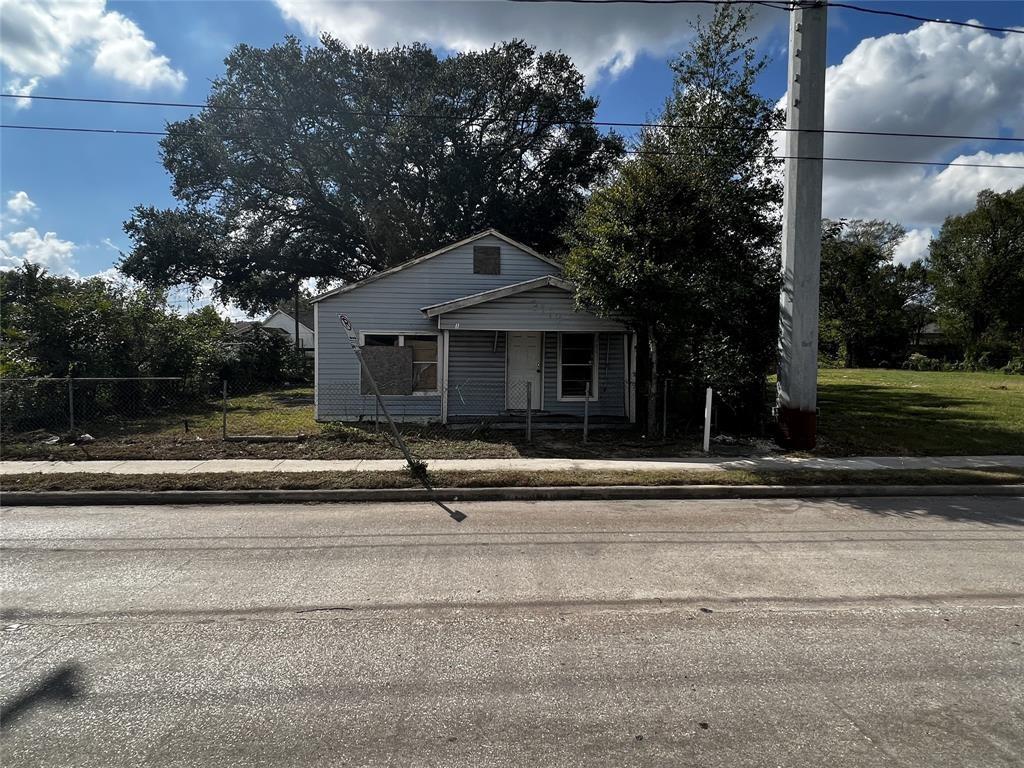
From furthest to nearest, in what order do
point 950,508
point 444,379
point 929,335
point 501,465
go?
point 929,335, point 444,379, point 501,465, point 950,508

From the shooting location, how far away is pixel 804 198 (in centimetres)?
1045

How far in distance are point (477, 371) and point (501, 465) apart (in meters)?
5.66

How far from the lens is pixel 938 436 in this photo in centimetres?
1241

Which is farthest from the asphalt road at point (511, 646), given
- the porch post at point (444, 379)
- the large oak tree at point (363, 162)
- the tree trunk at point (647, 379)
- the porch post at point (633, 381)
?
the large oak tree at point (363, 162)

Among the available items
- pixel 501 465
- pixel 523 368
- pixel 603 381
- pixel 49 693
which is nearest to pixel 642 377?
pixel 603 381

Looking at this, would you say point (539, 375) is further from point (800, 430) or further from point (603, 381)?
point (800, 430)

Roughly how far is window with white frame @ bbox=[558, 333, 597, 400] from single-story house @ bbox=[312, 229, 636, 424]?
26 mm

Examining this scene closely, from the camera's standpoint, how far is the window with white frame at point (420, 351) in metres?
14.6

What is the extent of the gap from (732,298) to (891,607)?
8090mm

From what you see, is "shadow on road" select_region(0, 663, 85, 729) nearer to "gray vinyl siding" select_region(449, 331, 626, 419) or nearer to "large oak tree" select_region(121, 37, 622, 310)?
"gray vinyl siding" select_region(449, 331, 626, 419)

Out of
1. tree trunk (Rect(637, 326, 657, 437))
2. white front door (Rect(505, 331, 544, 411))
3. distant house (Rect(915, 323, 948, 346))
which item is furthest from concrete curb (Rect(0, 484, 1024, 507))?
distant house (Rect(915, 323, 948, 346))

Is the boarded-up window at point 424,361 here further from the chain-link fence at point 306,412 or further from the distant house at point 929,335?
the distant house at point 929,335

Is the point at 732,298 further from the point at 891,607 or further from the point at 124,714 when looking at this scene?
the point at 124,714

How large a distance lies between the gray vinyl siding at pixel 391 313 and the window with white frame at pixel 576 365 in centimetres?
201
